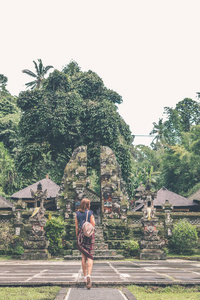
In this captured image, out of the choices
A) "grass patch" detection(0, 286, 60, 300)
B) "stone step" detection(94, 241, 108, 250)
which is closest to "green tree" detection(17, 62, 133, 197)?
"stone step" detection(94, 241, 108, 250)

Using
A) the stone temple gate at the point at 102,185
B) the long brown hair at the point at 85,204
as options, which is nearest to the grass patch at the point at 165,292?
the long brown hair at the point at 85,204

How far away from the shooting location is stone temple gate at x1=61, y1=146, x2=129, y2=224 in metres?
15.9

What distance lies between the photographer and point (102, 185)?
16.3 m

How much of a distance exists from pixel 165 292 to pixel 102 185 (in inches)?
445

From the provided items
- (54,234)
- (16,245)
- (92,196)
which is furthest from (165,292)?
(92,196)

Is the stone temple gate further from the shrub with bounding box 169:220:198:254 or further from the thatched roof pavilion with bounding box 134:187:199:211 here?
the thatched roof pavilion with bounding box 134:187:199:211

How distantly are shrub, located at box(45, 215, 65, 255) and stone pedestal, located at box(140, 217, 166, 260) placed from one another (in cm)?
407

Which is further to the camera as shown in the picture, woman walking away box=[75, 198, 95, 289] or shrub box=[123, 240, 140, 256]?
shrub box=[123, 240, 140, 256]

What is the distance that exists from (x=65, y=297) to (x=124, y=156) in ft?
72.1

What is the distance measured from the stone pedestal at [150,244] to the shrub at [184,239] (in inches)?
74.3

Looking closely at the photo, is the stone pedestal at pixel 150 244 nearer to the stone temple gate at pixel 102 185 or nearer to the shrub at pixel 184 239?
the shrub at pixel 184 239

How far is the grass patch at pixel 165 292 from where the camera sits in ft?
15.0

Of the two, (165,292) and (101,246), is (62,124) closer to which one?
(101,246)

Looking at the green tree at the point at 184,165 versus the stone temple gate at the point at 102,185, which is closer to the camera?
the stone temple gate at the point at 102,185
